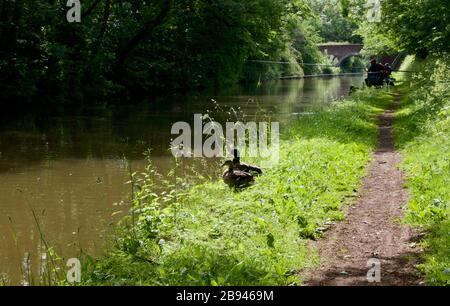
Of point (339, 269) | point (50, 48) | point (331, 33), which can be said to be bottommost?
point (339, 269)

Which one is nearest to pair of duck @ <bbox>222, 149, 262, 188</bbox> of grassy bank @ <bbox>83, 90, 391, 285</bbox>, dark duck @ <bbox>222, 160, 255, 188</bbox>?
dark duck @ <bbox>222, 160, 255, 188</bbox>

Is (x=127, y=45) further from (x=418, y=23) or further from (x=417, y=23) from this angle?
(x=418, y=23)

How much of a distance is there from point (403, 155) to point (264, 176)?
4.08 meters

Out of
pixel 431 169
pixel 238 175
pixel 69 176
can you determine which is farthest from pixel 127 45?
pixel 431 169

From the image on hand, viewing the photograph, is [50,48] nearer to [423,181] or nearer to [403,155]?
[403,155]

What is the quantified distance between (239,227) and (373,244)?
5.93 ft

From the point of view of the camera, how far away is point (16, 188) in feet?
38.4

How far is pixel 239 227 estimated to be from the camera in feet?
26.2

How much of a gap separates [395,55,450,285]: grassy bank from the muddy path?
0.69ft

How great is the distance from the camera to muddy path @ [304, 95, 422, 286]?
6410 millimetres

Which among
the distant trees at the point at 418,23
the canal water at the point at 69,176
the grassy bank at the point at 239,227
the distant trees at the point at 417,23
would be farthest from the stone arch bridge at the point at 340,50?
the grassy bank at the point at 239,227

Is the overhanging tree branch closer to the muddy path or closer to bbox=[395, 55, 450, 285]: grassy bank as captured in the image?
bbox=[395, 55, 450, 285]: grassy bank

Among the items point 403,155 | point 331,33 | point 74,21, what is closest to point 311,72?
point 331,33
